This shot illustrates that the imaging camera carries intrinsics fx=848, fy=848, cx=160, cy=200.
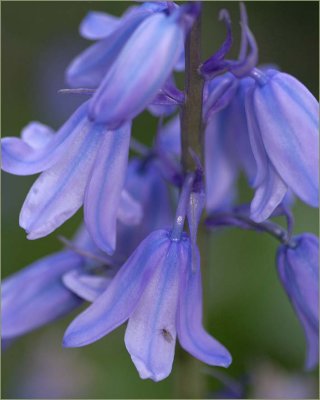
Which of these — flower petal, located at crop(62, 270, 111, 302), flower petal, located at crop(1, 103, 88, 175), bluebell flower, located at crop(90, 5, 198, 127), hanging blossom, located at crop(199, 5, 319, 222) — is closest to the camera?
bluebell flower, located at crop(90, 5, 198, 127)

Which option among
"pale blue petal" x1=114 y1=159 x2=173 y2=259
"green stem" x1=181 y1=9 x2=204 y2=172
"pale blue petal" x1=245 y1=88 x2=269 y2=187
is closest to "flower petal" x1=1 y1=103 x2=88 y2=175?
"green stem" x1=181 y1=9 x2=204 y2=172

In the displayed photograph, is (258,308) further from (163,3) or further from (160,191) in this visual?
(163,3)

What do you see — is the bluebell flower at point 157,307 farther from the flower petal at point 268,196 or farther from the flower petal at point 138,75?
the flower petal at point 138,75

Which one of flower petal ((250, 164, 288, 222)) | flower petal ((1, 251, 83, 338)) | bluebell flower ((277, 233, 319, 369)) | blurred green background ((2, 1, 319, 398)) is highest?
flower petal ((250, 164, 288, 222))

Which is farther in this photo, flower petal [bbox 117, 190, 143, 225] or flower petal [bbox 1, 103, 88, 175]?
flower petal [bbox 117, 190, 143, 225]

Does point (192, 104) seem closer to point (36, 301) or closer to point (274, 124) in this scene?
point (274, 124)

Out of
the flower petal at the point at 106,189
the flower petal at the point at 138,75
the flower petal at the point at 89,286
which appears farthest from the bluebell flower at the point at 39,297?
the flower petal at the point at 138,75

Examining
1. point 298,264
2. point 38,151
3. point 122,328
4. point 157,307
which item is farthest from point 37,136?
point 122,328

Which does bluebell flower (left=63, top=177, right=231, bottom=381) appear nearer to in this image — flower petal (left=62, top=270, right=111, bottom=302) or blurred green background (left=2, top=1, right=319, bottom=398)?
flower petal (left=62, top=270, right=111, bottom=302)

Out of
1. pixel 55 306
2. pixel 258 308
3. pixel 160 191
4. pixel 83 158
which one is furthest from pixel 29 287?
pixel 258 308
